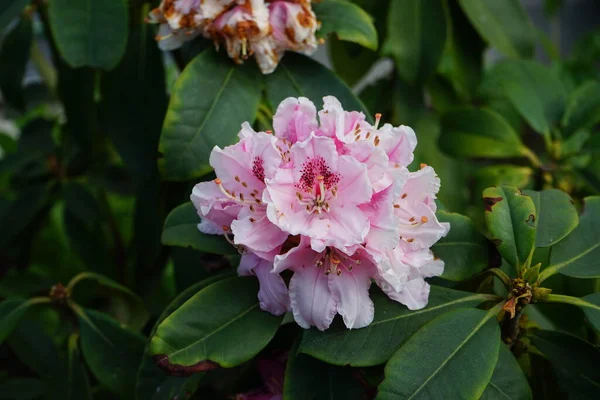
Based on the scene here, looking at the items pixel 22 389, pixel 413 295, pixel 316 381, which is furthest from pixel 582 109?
pixel 22 389

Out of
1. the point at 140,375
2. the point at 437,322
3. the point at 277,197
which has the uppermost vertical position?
the point at 277,197

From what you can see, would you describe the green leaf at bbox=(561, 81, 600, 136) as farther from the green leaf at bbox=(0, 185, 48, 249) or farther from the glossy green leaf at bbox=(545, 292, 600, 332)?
the green leaf at bbox=(0, 185, 48, 249)

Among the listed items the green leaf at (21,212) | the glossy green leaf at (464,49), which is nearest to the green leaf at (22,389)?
the green leaf at (21,212)

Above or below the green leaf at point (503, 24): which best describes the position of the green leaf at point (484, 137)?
below

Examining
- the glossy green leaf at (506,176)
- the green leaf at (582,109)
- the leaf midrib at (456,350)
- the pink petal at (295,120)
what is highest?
the pink petal at (295,120)

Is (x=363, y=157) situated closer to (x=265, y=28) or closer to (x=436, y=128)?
(x=265, y=28)

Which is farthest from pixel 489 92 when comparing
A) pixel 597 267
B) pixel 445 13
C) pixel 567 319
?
pixel 597 267

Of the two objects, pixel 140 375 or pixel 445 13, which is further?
pixel 445 13

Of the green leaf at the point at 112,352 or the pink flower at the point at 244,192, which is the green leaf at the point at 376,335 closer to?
the pink flower at the point at 244,192
